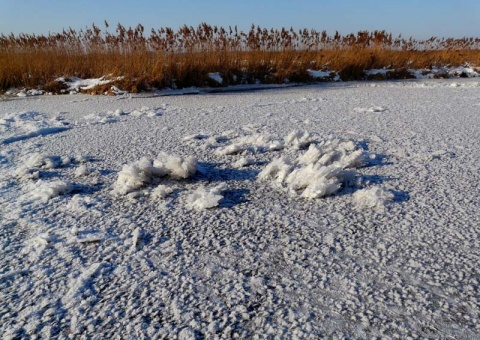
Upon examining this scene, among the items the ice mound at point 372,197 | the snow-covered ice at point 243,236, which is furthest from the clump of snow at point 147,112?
the ice mound at point 372,197

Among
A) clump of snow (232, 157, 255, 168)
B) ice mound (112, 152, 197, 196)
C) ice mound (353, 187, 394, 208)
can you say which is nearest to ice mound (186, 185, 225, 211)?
ice mound (112, 152, 197, 196)

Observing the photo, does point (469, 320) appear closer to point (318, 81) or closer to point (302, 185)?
point (302, 185)

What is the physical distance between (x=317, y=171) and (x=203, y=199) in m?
0.54

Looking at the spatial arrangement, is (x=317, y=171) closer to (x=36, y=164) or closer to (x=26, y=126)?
(x=36, y=164)

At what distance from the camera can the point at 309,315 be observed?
35.7 inches

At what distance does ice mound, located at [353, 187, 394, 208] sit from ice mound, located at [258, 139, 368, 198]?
10 cm

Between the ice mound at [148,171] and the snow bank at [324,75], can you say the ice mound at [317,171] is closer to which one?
the ice mound at [148,171]

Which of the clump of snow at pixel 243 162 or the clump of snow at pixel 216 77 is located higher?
the clump of snow at pixel 216 77

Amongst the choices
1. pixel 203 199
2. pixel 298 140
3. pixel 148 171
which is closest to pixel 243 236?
pixel 203 199

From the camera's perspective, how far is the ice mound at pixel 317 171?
1602 mm

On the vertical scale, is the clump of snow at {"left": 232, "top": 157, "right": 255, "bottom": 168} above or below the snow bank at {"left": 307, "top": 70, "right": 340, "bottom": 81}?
Result: below

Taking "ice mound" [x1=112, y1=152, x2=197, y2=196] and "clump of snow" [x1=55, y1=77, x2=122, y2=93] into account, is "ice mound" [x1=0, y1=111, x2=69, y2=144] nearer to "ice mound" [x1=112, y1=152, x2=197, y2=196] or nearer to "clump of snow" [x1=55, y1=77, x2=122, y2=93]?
"ice mound" [x1=112, y1=152, x2=197, y2=196]

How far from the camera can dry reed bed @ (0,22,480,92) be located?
18.7 feet

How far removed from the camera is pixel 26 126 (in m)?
3.06
